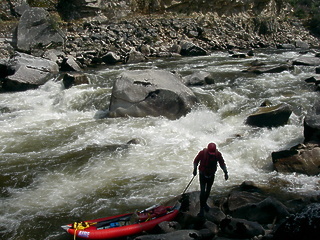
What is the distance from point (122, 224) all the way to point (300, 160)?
13.7 ft

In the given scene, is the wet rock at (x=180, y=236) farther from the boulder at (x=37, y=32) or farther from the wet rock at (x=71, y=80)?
the boulder at (x=37, y=32)

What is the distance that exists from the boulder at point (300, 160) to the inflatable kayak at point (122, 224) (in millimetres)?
2951

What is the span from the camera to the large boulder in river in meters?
10.7

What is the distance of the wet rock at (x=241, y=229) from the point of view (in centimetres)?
475

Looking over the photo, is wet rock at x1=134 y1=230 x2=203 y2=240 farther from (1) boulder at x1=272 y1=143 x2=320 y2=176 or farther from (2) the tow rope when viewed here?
(1) boulder at x1=272 y1=143 x2=320 y2=176

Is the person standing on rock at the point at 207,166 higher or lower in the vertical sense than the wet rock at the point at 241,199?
higher

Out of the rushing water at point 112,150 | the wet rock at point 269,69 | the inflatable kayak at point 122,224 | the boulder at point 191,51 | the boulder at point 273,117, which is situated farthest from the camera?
the boulder at point 191,51

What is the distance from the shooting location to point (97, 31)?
24.0 metres

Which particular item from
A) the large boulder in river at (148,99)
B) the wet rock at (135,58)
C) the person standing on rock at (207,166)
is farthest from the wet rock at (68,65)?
the person standing on rock at (207,166)

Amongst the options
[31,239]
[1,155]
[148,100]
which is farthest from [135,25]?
[31,239]

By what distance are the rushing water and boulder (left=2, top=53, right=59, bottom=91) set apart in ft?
2.37

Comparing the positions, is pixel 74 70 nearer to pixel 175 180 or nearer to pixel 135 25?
pixel 135 25

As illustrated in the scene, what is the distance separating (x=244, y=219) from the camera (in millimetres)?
5207

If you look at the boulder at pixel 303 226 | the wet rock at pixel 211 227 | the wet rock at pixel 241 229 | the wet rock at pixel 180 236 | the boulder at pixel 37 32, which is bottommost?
the wet rock at pixel 211 227
